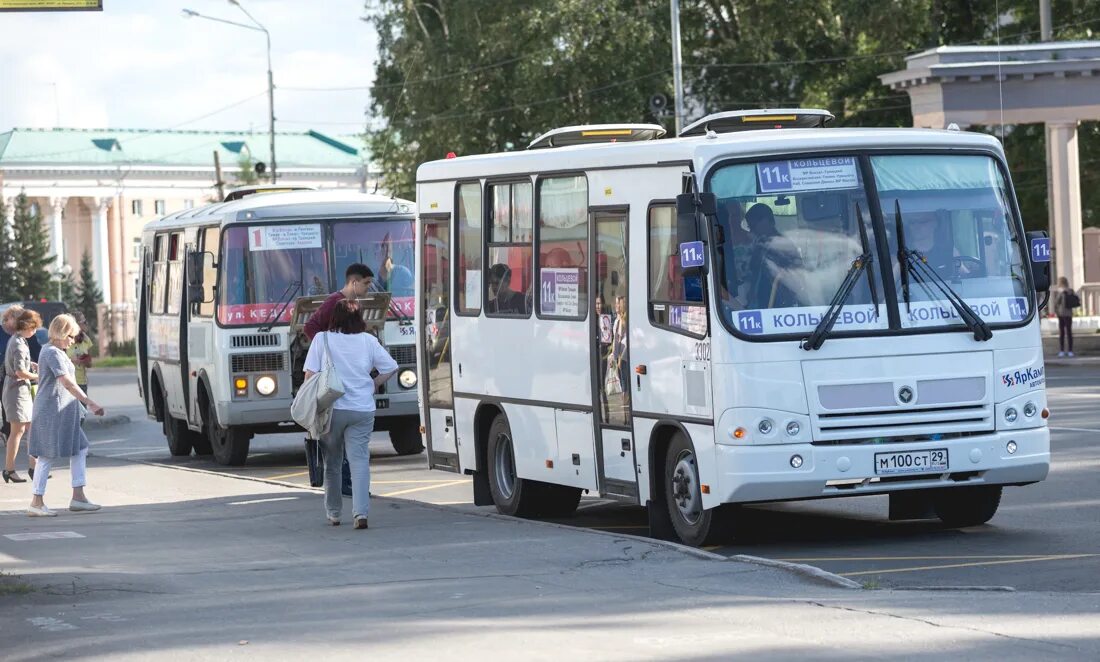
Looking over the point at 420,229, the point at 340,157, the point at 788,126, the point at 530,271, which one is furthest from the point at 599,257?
the point at 340,157

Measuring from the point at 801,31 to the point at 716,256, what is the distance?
45.1 metres

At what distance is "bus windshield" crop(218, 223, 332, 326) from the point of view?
2148 centimetres

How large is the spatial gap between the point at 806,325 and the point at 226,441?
1194 cm

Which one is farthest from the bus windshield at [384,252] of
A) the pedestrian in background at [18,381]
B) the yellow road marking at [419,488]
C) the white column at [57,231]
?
the white column at [57,231]

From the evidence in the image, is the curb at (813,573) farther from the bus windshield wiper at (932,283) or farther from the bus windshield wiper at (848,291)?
the bus windshield wiper at (932,283)

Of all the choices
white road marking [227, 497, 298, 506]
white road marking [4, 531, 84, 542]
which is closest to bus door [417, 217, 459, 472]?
white road marking [227, 497, 298, 506]

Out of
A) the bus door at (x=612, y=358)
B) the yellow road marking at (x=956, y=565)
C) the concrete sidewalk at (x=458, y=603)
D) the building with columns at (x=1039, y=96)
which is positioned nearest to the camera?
the concrete sidewalk at (x=458, y=603)

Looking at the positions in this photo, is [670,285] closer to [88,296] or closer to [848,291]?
[848,291]

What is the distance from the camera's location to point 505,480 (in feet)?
49.0

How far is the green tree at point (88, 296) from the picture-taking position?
109438mm

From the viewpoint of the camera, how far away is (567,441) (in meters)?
13.8

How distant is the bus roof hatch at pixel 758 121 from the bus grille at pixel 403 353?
7.80 meters

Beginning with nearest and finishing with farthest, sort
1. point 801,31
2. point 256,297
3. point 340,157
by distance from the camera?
point 256,297 < point 801,31 < point 340,157

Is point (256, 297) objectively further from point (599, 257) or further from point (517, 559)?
point (517, 559)
